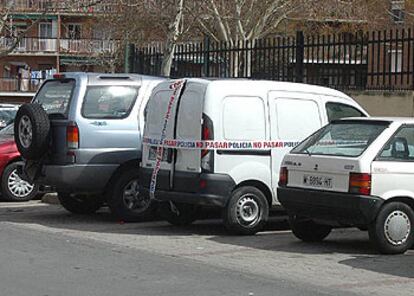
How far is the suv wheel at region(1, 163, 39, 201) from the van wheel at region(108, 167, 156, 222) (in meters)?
3.08

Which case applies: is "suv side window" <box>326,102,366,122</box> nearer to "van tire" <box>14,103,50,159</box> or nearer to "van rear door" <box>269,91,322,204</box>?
"van rear door" <box>269,91,322,204</box>

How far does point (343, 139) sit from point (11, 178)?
7.37 meters

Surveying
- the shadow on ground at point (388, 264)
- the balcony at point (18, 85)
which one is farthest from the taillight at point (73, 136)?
the balcony at point (18, 85)

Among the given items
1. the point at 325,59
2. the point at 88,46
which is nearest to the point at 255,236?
the point at 325,59

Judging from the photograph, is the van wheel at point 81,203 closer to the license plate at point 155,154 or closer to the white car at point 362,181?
the license plate at point 155,154

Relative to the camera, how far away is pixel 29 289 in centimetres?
790

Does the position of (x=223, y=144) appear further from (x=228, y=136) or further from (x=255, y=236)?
(x=255, y=236)

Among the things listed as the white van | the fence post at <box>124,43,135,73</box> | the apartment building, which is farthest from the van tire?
the apartment building

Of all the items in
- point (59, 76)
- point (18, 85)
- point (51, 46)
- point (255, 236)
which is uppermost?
point (51, 46)

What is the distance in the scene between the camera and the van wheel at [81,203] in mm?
14289

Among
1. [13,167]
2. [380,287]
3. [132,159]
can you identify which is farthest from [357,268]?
[13,167]

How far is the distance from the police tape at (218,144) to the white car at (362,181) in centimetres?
91

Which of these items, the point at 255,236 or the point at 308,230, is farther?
the point at 255,236

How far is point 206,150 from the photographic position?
11188mm
